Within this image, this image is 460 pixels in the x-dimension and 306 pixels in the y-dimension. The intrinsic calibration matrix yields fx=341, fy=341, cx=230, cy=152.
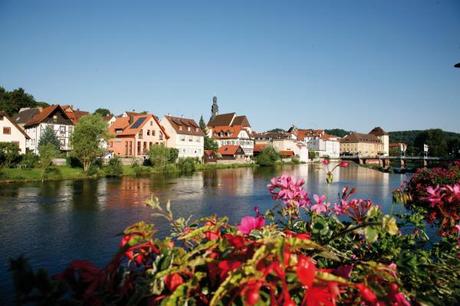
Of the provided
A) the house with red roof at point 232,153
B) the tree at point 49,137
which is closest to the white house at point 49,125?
the tree at point 49,137

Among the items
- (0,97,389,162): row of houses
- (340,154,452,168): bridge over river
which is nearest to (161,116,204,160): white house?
(0,97,389,162): row of houses

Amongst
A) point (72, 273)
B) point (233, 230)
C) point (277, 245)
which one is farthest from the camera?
point (233, 230)

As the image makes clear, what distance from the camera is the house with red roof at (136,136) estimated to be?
2366 inches

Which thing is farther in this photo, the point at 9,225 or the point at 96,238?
the point at 9,225

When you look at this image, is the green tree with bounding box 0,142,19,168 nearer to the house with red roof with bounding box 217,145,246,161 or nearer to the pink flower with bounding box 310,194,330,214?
the pink flower with bounding box 310,194,330,214

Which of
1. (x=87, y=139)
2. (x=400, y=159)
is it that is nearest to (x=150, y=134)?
(x=87, y=139)

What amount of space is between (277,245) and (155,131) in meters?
63.8

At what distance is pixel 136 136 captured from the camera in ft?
195

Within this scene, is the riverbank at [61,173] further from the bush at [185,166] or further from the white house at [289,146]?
the white house at [289,146]

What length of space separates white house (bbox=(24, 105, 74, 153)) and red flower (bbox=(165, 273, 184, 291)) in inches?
2365

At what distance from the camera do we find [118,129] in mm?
64188

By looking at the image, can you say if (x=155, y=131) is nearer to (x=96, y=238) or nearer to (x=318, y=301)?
(x=96, y=238)

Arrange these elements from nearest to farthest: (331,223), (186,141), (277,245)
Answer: (277,245), (331,223), (186,141)

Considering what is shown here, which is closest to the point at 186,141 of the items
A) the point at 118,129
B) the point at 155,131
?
the point at 155,131
